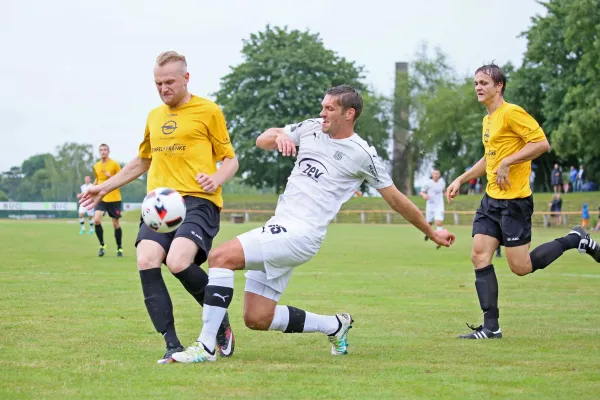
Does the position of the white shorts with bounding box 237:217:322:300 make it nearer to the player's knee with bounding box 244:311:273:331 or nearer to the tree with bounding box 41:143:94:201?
the player's knee with bounding box 244:311:273:331

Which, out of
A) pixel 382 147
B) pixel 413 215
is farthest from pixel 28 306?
pixel 382 147

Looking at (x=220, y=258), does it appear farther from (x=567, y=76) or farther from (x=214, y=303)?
(x=567, y=76)

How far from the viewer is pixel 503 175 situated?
8.47 meters

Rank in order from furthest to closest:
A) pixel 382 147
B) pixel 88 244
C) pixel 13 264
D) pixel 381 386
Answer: pixel 382 147 → pixel 88 244 → pixel 13 264 → pixel 381 386

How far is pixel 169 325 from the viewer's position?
6.83 meters

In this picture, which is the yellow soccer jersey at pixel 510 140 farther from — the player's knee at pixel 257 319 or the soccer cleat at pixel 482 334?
the player's knee at pixel 257 319

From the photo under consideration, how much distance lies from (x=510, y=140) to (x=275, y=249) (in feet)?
10.3

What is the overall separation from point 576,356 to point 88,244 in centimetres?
2117

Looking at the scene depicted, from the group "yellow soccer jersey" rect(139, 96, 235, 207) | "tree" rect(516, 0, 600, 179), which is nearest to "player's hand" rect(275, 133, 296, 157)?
"yellow soccer jersey" rect(139, 96, 235, 207)

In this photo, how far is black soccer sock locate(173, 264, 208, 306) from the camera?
694 centimetres

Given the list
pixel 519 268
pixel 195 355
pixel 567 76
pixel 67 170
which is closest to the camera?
pixel 195 355

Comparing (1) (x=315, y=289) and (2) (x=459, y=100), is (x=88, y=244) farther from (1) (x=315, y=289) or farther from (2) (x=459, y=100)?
(2) (x=459, y=100)

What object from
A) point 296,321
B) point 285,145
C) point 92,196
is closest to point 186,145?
point 285,145

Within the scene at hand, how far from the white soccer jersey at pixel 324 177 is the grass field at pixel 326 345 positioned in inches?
43.4
